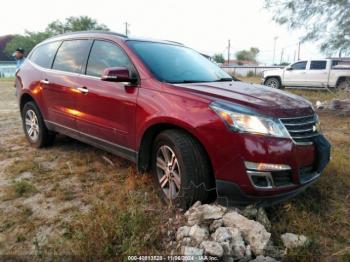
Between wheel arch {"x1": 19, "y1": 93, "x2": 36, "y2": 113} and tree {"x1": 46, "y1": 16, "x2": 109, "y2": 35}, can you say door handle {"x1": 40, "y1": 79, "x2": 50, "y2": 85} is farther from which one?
tree {"x1": 46, "y1": 16, "x2": 109, "y2": 35}

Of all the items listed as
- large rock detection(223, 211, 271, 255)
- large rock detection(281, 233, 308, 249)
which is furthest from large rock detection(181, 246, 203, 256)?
large rock detection(281, 233, 308, 249)

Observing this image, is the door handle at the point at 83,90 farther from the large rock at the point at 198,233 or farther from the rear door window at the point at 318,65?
the rear door window at the point at 318,65

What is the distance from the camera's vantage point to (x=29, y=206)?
336 centimetres

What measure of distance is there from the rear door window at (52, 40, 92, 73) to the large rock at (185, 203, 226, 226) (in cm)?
255

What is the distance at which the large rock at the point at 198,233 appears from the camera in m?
2.45

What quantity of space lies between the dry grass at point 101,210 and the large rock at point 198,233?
250 mm

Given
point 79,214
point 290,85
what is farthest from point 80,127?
point 290,85

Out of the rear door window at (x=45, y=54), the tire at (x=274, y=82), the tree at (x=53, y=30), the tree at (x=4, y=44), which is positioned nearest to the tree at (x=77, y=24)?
the tree at (x=53, y=30)

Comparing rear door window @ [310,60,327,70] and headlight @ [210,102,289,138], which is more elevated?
headlight @ [210,102,289,138]

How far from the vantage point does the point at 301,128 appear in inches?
116

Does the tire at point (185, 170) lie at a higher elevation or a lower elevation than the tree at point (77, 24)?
lower

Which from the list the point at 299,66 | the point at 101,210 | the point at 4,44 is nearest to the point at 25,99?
the point at 101,210

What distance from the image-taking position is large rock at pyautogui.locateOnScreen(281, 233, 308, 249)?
257 cm

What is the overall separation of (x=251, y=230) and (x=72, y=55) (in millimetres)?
3376
